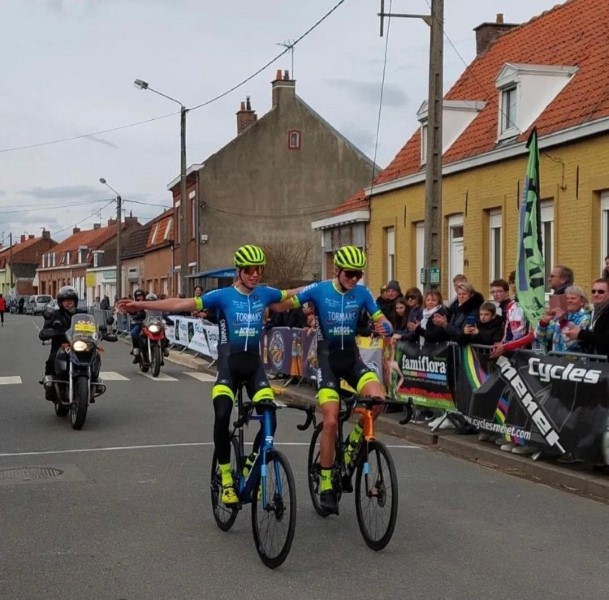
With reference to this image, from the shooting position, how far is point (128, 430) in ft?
40.8

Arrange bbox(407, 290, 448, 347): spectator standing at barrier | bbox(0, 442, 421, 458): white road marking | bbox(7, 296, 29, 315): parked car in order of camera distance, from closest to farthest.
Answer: bbox(0, 442, 421, 458): white road marking
bbox(407, 290, 448, 347): spectator standing at barrier
bbox(7, 296, 29, 315): parked car

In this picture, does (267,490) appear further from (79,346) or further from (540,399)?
(79,346)

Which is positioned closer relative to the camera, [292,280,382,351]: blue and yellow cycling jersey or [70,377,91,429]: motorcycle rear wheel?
[292,280,382,351]: blue and yellow cycling jersey

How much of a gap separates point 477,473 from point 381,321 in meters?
3.00

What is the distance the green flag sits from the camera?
10688mm

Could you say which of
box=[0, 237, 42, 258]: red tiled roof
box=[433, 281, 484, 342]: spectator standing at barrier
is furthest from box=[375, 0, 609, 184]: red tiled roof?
box=[0, 237, 42, 258]: red tiled roof

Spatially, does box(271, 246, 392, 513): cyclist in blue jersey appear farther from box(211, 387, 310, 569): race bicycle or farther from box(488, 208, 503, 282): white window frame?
box(488, 208, 503, 282): white window frame

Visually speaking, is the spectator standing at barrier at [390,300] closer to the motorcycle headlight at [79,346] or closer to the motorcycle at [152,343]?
the motorcycle headlight at [79,346]

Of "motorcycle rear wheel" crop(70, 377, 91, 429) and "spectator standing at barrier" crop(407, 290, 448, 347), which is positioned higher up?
"spectator standing at barrier" crop(407, 290, 448, 347)

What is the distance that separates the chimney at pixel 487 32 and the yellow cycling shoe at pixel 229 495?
74.8 ft

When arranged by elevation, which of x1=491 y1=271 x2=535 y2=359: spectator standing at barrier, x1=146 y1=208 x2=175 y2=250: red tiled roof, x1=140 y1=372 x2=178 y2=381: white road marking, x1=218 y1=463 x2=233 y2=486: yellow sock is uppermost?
x1=146 y1=208 x2=175 y2=250: red tiled roof

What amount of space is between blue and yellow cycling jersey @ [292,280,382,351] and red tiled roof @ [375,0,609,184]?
10735mm

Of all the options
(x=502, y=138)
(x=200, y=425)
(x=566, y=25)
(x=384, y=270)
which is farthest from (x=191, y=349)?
(x=200, y=425)

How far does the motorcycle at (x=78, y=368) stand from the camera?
12.4 meters
